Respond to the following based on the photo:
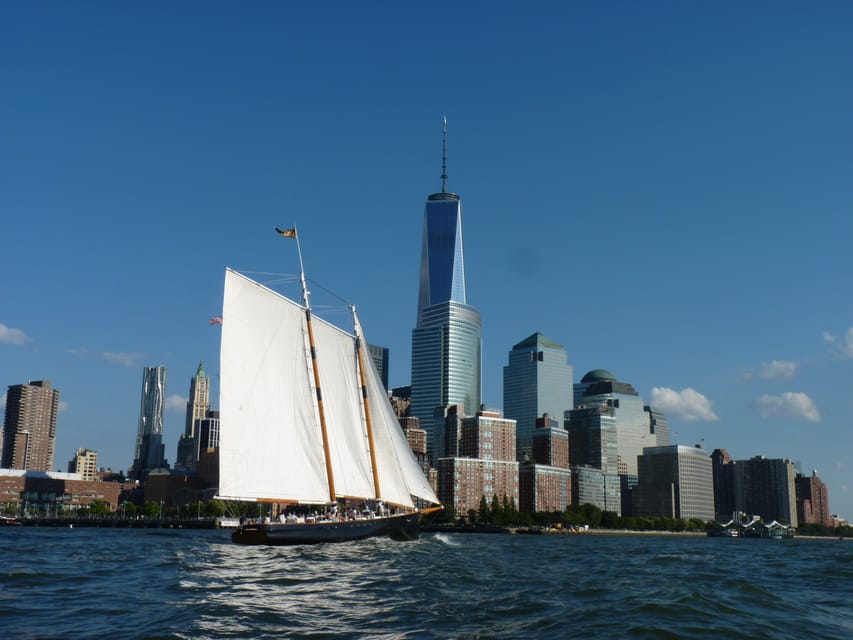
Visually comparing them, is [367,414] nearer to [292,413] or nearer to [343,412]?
[343,412]

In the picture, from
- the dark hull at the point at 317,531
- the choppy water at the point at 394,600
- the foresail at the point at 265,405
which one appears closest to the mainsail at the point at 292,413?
the foresail at the point at 265,405

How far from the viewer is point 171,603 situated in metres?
37.9

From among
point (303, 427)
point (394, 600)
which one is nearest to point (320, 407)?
point (303, 427)

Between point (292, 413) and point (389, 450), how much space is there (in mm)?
15123

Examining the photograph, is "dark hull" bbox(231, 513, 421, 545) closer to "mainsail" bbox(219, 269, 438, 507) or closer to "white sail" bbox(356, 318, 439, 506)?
"mainsail" bbox(219, 269, 438, 507)

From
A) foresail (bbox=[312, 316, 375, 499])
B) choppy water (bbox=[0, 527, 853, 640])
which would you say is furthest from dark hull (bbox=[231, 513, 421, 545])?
→ choppy water (bbox=[0, 527, 853, 640])

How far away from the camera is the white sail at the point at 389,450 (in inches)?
3745

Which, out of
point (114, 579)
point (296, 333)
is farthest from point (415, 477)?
point (114, 579)

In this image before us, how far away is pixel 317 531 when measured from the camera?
84.8 m

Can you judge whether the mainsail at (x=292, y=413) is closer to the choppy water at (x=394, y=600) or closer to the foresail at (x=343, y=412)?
the foresail at (x=343, y=412)

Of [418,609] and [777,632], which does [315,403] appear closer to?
[418,609]

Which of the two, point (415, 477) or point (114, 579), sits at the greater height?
point (415, 477)

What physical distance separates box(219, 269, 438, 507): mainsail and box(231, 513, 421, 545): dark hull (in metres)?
2.71

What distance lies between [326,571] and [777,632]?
95.2 ft
